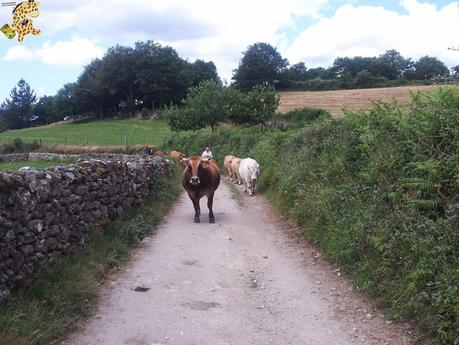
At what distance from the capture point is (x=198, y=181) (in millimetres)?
12305

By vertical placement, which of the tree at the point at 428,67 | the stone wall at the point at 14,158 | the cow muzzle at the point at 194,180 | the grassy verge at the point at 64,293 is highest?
the tree at the point at 428,67

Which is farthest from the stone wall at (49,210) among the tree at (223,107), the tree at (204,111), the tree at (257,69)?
the tree at (257,69)

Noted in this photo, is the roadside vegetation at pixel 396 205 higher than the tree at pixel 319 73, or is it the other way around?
the tree at pixel 319 73

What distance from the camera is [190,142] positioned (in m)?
42.4

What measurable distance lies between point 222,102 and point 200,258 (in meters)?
37.4

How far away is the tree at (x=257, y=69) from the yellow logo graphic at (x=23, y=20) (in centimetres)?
7969

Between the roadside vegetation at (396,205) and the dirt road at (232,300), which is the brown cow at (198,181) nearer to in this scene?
the dirt road at (232,300)

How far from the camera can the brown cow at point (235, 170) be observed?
2333 cm

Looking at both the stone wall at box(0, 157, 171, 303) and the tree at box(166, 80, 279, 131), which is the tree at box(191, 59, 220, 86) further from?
the stone wall at box(0, 157, 171, 303)

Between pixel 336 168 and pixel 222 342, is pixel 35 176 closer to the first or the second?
pixel 222 342

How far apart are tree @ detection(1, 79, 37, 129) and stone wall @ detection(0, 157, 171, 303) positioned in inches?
4640

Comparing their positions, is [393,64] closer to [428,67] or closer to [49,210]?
[428,67]

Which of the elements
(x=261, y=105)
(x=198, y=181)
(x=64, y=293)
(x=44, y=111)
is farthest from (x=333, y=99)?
(x=44, y=111)

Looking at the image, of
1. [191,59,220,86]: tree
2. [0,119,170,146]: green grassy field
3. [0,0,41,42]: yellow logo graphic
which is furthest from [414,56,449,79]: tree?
[0,0,41,42]: yellow logo graphic
